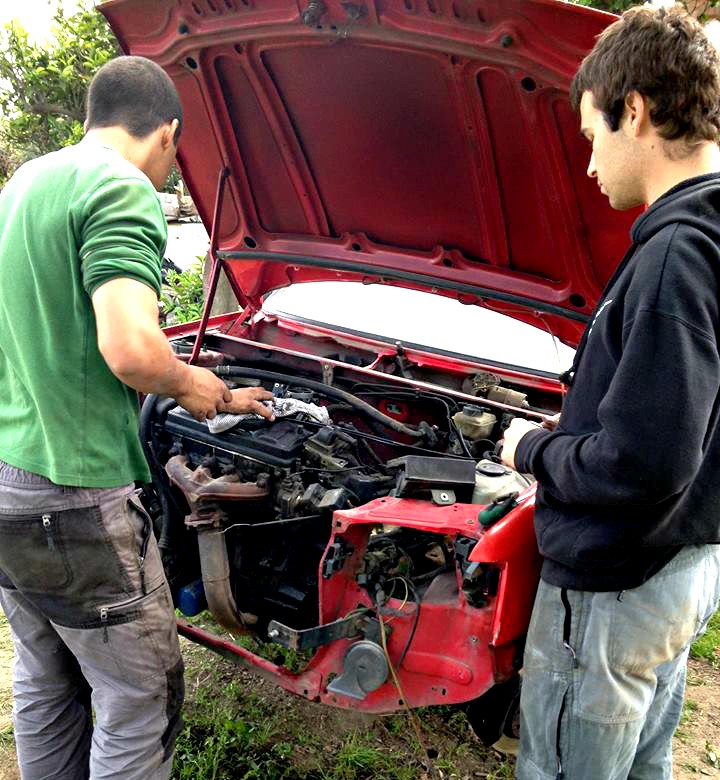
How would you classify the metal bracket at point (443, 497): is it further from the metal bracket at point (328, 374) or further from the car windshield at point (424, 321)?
the car windshield at point (424, 321)

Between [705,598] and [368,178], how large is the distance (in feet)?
6.82

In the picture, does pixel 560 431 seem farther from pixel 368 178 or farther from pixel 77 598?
pixel 368 178

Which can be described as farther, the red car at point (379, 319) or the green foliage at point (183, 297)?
the green foliage at point (183, 297)

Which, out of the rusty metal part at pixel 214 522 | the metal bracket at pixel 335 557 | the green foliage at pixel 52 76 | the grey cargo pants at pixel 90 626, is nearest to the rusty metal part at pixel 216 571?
the rusty metal part at pixel 214 522

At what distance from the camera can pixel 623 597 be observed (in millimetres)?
1511

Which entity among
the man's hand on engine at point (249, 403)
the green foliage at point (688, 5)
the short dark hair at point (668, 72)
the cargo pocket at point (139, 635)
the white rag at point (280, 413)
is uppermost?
the green foliage at point (688, 5)

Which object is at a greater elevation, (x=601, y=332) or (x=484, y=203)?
(x=484, y=203)

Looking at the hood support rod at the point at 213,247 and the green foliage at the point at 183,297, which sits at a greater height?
the hood support rod at the point at 213,247

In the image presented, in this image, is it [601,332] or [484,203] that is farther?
[484,203]

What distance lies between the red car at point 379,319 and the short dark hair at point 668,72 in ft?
1.86

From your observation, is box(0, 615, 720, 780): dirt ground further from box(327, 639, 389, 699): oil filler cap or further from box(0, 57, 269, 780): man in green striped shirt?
box(327, 639, 389, 699): oil filler cap

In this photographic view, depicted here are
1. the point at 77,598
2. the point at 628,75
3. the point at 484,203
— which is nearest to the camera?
the point at 628,75

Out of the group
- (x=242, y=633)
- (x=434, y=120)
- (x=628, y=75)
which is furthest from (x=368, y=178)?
(x=242, y=633)

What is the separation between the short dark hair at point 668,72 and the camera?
1345 mm
